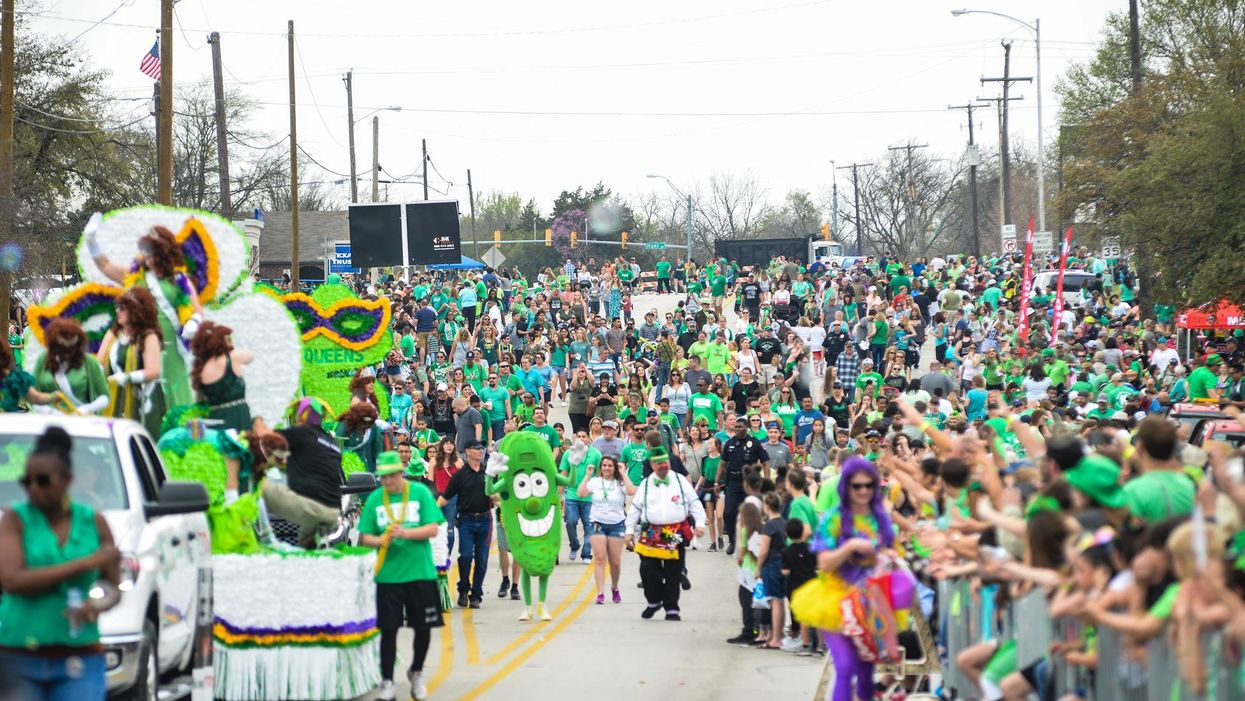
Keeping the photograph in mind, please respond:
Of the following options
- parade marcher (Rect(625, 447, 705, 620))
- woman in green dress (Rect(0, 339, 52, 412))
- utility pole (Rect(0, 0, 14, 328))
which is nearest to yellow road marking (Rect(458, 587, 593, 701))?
parade marcher (Rect(625, 447, 705, 620))

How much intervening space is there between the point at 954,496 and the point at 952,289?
29505mm

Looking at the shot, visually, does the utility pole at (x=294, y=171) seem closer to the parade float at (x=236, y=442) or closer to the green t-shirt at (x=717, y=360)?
the green t-shirt at (x=717, y=360)

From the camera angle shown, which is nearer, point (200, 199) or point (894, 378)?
point (894, 378)

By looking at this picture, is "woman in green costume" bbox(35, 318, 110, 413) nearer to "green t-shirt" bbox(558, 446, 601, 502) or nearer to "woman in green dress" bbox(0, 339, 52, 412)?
"woman in green dress" bbox(0, 339, 52, 412)

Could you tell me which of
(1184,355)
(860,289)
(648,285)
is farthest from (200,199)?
(1184,355)

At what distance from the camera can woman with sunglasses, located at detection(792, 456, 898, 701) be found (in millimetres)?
10047

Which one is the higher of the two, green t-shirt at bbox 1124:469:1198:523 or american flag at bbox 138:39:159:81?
american flag at bbox 138:39:159:81

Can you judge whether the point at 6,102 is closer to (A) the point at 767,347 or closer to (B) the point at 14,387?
(B) the point at 14,387

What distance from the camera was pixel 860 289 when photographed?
3916cm

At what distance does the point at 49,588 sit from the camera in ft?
23.6

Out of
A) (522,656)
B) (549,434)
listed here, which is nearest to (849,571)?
(522,656)

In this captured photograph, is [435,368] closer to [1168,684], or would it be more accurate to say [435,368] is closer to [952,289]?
[952,289]

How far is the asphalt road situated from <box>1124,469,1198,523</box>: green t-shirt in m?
4.66

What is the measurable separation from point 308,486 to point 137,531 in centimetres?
302
